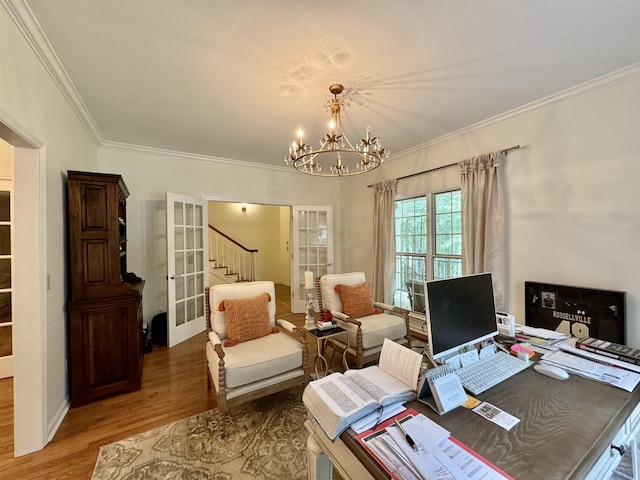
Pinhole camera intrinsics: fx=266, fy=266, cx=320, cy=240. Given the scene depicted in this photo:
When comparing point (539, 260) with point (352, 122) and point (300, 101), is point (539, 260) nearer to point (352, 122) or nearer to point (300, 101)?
point (352, 122)

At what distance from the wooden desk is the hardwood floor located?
63.7 inches

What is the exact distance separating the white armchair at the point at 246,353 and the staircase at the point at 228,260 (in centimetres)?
399

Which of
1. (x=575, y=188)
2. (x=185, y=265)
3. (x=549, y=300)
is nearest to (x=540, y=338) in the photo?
(x=549, y=300)

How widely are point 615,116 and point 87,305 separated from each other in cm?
469

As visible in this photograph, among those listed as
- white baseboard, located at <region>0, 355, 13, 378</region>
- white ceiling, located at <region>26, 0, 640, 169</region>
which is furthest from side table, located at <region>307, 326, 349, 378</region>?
white baseboard, located at <region>0, 355, 13, 378</region>

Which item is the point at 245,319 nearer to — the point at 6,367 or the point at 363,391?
the point at 363,391

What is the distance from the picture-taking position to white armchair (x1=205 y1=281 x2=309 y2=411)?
6.19ft

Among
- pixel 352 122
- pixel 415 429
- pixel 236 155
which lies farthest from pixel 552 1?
pixel 236 155

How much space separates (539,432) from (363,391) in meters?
0.57

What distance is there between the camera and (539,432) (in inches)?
34.2

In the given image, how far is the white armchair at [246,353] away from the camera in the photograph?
1.89m

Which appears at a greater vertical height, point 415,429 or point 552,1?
point 552,1

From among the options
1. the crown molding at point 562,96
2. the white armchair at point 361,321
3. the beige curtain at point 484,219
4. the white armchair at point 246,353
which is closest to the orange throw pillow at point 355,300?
the white armchair at point 361,321

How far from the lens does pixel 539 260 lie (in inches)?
105
